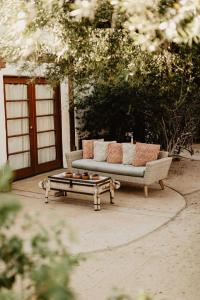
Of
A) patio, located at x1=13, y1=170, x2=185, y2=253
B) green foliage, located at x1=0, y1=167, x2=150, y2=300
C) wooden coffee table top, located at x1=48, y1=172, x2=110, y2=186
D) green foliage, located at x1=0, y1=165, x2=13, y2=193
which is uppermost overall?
green foliage, located at x1=0, y1=165, x2=13, y2=193

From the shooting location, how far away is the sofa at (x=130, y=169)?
7.81 meters

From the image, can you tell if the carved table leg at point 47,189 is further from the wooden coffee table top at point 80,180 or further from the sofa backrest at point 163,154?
the sofa backrest at point 163,154

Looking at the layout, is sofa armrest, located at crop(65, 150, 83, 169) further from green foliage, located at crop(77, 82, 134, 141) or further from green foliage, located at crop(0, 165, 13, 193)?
green foliage, located at crop(0, 165, 13, 193)

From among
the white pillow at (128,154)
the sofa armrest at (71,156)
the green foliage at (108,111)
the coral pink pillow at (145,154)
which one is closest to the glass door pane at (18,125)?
the sofa armrest at (71,156)

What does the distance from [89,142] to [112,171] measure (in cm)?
119

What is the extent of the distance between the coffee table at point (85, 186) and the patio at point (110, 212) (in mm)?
244

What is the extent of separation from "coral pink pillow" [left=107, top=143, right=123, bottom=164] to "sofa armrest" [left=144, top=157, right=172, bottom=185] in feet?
3.18

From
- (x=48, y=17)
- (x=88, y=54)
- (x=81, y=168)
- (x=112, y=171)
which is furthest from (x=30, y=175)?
A: (x=48, y=17)

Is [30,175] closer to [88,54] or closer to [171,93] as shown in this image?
[171,93]

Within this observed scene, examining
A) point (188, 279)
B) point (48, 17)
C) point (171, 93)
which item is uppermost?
point (48, 17)

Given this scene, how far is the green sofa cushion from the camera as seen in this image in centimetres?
797

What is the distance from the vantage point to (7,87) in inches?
362

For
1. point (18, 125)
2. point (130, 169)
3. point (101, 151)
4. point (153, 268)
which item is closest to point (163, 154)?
point (130, 169)

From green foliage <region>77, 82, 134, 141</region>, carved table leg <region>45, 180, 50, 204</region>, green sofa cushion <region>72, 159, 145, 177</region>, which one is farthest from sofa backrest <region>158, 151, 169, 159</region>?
carved table leg <region>45, 180, 50, 204</region>
